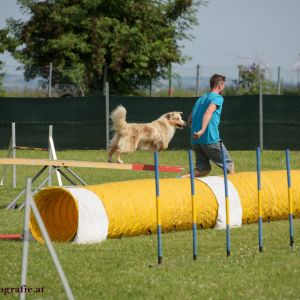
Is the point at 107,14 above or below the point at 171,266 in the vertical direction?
above

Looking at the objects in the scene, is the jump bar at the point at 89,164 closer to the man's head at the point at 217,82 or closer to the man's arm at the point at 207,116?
the man's arm at the point at 207,116

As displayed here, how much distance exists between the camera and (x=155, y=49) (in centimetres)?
2902

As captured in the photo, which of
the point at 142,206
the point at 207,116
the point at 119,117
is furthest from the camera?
the point at 119,117

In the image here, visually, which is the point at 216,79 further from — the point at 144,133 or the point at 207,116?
the point at 144,133

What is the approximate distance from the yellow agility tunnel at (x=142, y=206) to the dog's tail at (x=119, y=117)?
7047mm

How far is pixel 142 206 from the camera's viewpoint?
9.32 meters

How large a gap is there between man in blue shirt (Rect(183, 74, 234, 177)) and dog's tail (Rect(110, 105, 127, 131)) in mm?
6517

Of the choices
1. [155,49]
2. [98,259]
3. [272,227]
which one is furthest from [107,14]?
[98,259]

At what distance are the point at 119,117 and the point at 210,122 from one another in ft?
22.7

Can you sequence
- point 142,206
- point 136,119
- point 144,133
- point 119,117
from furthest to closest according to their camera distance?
point 136,119 < point 144,133 < point 119,117 < point 142,206

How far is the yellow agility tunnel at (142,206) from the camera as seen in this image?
8922mm

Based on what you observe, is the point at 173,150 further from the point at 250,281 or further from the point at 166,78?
A: the point at 250,281

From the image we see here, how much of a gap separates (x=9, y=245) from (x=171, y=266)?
192 cm

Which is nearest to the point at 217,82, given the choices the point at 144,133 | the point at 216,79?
the point at 216,79
